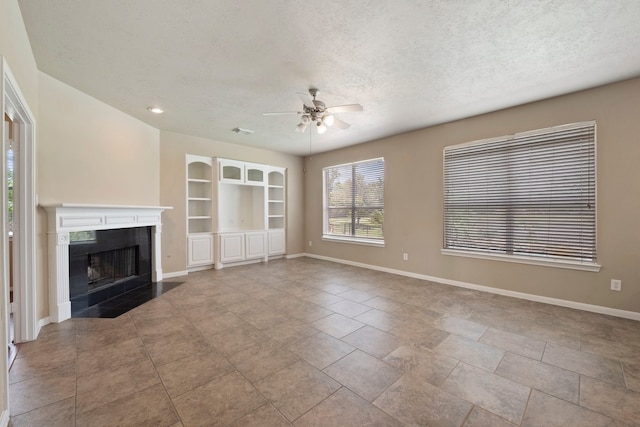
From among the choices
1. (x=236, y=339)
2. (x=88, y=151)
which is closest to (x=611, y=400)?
(x=236, y=339)

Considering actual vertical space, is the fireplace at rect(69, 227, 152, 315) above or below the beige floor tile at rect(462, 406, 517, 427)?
above

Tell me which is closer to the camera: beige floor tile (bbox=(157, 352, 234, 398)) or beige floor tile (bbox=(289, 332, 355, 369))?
beige floor tile (bbox=(157, 352, 234, 398))

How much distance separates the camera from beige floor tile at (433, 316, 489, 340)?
266 centimetres

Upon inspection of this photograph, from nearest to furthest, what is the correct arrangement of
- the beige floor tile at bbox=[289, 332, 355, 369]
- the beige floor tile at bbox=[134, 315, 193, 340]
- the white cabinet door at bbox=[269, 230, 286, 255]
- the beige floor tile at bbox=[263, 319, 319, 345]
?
the beige floor tile at bbox=[289, 332, 355, 369] < the beige floor tile at bbox=[263, 319, 319, 345] < the beige floor tile at bbox=[134, 315, 193, 340] < the white cabinet door at bbox=[269, 230, 286, 255]

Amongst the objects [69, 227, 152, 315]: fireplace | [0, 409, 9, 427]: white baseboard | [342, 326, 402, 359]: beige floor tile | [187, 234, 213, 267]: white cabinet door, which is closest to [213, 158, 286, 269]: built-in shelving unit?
[187, 234, 213, 267]: white cabinet door

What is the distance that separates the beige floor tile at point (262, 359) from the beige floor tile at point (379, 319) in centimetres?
100

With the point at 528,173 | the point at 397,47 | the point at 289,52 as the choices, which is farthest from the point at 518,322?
the point at 289,52

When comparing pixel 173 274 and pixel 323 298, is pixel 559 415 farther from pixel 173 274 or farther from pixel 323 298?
pixel 173 274

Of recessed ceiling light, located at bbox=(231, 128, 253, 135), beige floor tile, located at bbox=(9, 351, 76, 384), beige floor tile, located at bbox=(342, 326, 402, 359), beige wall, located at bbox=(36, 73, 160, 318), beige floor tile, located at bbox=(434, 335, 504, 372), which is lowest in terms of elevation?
beige floor tile, located at bbox=(434, 335, 504, 372)

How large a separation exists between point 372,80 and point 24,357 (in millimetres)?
4141

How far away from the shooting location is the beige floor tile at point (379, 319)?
2.84 m

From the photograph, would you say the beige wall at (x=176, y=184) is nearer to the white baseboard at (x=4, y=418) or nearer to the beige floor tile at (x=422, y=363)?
the white baseboard at (x=4, y=418)

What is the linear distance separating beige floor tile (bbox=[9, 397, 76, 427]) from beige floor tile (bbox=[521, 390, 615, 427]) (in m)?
2.67

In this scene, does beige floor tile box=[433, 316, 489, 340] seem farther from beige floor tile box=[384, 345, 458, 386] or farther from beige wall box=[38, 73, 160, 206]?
beige wall box=[38, 73, 160, 206]
